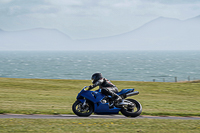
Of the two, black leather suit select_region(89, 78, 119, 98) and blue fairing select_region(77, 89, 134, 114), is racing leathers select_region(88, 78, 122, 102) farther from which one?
blue fairing select_region(77, 89, 134, 114)

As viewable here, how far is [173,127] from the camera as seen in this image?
956cm

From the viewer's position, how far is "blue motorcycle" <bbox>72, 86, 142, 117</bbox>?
10.8 m

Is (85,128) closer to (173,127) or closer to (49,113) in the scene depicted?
(173,127)

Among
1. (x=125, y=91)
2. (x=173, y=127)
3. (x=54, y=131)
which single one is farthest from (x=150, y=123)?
(x=54, y=131)

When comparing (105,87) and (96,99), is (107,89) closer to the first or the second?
(105,87)

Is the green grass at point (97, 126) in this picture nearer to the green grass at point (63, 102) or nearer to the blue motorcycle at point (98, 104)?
the blue motorcycle at point (98, 104)

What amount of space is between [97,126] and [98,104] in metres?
1.54

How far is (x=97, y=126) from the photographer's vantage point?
9336 mm

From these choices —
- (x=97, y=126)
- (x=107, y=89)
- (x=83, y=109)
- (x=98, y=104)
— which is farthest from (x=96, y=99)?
(x=97, y=126)

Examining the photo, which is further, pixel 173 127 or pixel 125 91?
pixel 125 91

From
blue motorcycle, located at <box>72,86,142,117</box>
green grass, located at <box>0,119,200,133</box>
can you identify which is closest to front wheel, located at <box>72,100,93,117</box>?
blue motorcycle, located at <box>72,86,142,117</box>

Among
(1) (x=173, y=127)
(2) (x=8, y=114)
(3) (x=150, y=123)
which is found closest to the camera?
(1) (x=173, y=127)

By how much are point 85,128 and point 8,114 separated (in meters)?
4.30

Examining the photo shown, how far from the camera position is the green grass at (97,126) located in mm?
8711
